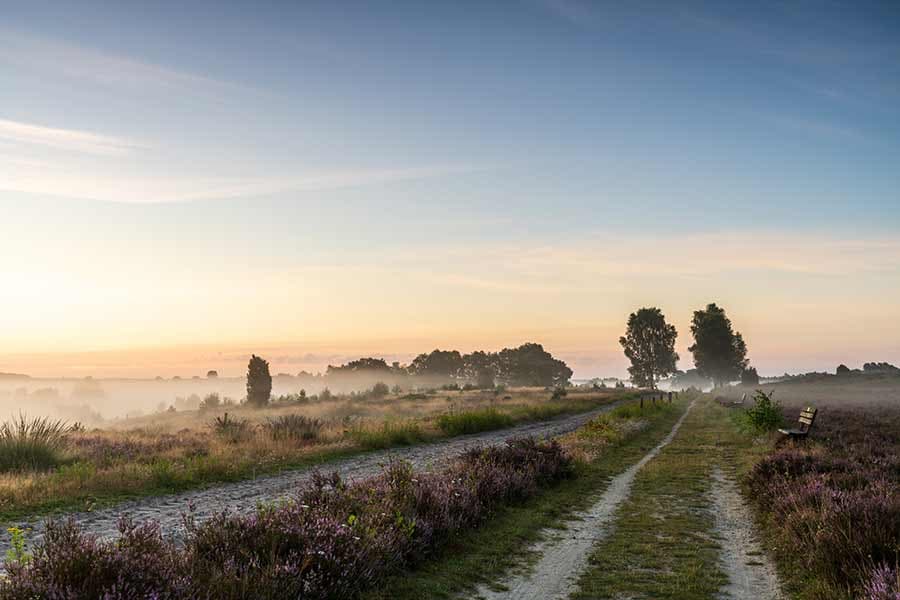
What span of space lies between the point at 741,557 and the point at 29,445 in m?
20.1

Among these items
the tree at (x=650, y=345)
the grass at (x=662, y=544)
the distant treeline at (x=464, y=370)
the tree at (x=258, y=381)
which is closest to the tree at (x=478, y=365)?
the distant treeline at (x=464, y=370)

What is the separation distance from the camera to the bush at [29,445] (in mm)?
18281

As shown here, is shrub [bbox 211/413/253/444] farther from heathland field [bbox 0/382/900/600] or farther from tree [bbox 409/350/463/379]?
tree [bbox 409/350/463/379]

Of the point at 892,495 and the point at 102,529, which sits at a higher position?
the point at 892,495

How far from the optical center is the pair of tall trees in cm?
13188

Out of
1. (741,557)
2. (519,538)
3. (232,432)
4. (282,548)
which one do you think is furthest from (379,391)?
(282,548)

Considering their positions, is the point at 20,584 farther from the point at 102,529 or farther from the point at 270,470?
the point at 270,470

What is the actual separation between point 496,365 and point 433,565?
546ft

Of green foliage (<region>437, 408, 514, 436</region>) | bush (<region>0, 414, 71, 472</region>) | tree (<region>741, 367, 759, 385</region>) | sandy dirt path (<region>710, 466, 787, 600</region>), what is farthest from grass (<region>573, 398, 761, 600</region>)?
tree (<region>741, 367, 759, 385</region>)

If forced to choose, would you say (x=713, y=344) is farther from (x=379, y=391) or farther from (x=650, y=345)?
(x=379, y=391)

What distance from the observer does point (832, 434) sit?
74.9 feet

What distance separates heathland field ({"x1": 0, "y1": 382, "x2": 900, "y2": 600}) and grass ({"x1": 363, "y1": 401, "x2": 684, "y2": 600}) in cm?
4

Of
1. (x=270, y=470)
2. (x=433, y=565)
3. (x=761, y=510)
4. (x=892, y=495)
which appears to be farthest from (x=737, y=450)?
(x=433, y=565)

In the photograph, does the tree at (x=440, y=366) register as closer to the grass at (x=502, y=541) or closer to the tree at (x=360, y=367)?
the tree at (x=360, y=367)
